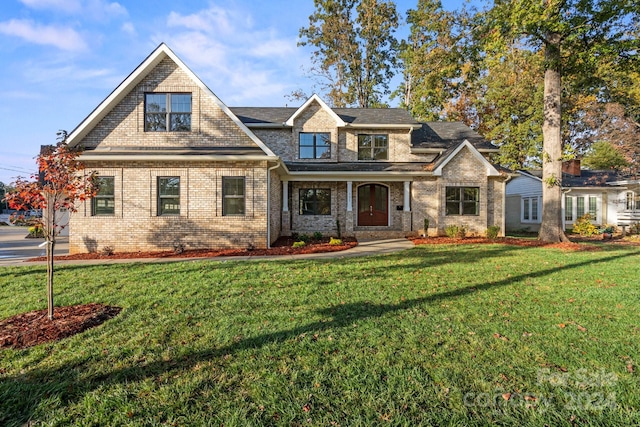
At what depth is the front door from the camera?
645 inches

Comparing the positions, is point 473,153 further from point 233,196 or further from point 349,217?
point 233,196

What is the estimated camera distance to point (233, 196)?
11.4 m

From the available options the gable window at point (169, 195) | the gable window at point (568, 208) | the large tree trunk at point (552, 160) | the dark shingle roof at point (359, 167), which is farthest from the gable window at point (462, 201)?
the gable window at point (169, 195)

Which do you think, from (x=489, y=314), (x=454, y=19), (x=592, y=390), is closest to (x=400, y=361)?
(x=592, y=390)

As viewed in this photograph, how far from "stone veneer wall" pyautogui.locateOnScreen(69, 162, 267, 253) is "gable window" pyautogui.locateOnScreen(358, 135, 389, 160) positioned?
23.6ft

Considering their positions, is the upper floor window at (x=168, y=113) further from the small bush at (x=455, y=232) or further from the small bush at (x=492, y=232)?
the small bush at (x=492, y=232)

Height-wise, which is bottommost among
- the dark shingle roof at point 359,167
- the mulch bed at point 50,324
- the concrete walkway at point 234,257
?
the mulch bed at point 50,324

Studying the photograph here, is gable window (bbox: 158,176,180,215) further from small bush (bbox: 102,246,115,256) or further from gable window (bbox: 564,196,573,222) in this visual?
gable window (bbox: 564,196,573,222)

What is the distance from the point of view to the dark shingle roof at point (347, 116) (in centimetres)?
1674

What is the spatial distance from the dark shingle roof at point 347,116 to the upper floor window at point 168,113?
16.2 feet

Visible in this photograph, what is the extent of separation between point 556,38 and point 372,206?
10.5 m

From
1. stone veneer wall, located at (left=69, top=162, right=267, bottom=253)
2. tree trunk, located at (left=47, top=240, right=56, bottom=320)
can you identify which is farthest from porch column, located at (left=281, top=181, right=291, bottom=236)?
tree trunk, located at (left=47, top=240, right=56, bottom=320)

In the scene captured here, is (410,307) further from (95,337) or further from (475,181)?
(475,181)

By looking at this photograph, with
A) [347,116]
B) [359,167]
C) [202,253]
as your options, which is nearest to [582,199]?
[359,167]
